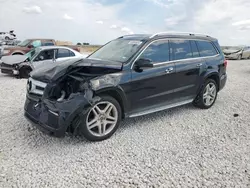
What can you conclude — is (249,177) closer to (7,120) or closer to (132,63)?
(132,63)

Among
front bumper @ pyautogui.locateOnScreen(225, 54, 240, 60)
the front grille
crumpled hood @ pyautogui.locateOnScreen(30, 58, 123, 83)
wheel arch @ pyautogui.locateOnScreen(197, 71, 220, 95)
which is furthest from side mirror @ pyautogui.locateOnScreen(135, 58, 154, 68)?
front bumper @ pyautogui.locateOnScreen(225, 54, 240, 60)

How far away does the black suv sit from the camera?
3410 mm

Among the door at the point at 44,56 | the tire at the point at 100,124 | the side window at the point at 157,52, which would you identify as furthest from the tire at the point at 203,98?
the door at the point at 44,56

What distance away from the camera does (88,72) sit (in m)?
3.64

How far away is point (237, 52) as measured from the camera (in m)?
19.8

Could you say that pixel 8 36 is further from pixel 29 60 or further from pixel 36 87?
pixel 36 87

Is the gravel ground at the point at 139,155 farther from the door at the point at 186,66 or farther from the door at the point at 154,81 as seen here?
the door at the point at 186,66

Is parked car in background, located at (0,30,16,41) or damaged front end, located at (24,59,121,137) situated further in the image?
parked car in background, located at (0,30,16,41)

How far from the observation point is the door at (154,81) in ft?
13.3

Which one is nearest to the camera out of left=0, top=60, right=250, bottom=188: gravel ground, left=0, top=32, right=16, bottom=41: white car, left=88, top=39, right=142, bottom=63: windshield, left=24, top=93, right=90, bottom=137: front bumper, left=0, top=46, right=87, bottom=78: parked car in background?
left=0, top=60, right=250, bottom=188: gravel ground

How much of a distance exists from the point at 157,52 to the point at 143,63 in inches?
24.8

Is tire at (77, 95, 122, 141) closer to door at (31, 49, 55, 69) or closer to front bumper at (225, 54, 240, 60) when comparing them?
door at (31, 49, 55, 69)

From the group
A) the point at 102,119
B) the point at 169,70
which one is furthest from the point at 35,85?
the point at 169,70

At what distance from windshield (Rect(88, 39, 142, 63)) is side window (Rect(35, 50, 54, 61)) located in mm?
5555
